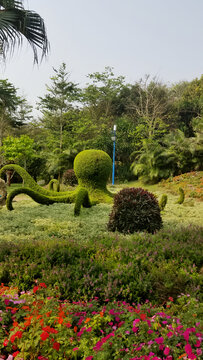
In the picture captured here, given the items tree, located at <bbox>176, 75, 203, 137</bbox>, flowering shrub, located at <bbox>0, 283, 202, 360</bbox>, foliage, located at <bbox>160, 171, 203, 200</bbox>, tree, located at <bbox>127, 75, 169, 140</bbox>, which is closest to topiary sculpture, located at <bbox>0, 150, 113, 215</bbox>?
foliage, located at <bbox>160, 171, 203, 200</bbox>

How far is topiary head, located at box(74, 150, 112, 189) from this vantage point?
28.8 ft

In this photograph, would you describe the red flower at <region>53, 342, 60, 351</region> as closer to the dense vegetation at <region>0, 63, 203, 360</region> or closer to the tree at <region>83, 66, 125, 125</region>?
the dense vegetation at <region>0, 63, 203, 360</region>

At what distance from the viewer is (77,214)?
695cm

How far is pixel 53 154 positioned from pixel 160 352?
1932cm

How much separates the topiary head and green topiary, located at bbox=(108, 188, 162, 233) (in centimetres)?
284

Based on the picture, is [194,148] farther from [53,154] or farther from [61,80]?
[61,80]

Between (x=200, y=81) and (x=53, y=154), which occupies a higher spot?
(x=200, y=81)

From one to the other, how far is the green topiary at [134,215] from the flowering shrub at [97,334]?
3311 millimetres

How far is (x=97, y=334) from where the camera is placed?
7.31 feet

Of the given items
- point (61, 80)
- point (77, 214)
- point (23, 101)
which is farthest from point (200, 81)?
point (77, 214)

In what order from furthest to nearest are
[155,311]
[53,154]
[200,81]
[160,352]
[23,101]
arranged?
[200,81]
[23,101]
[53,154]
[155,311]
[160,352]

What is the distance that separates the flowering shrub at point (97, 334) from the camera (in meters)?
1.83

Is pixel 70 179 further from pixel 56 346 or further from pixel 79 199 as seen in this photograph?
pixel 56 346

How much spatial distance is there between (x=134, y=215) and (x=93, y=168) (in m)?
3.29
